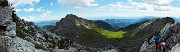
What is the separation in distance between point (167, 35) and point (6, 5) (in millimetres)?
26871

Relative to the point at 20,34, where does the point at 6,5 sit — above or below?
above

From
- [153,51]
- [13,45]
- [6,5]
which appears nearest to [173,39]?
[153,51]

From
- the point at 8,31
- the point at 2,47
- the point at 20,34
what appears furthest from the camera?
the point at 20,34

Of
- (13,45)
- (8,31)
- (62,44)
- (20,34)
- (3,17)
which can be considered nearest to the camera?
(13,45)

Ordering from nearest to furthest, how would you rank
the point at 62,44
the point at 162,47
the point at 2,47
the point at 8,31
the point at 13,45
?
the point at 2,47 < the point at 162,47 < the point at 13,45 < the point at 8,31 < the point at 62,44

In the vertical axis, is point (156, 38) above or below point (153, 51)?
above

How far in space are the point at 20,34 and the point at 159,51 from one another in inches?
1061

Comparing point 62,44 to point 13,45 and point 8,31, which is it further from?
point 13,45

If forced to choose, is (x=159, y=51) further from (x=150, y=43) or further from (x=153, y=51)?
(x=150, y=43)

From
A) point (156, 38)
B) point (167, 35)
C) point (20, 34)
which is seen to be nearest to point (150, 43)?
point (167, 35)

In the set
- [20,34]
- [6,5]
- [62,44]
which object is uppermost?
[6,5]

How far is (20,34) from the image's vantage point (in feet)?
193

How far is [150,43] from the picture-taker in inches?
2218

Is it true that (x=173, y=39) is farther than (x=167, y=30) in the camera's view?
No
